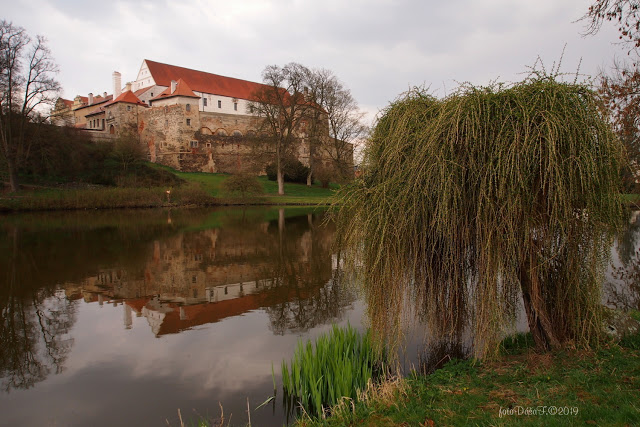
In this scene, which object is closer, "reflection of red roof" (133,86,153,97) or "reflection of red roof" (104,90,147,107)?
"reflection of red roof" (104,90,147,107)

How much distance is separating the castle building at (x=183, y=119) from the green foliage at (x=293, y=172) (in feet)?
7.29

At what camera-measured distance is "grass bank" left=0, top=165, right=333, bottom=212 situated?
32.2m

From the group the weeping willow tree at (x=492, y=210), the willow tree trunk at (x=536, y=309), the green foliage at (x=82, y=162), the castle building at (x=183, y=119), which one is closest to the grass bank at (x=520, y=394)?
the willow tree trunk at (x=536, y=309)

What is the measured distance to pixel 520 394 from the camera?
13.1 feet

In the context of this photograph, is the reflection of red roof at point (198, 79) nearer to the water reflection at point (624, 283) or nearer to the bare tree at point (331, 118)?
the bare tree at point (331, 118)

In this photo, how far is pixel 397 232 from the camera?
490 centimetres

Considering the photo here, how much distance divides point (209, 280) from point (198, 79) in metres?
54.9

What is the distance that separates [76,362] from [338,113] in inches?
1527

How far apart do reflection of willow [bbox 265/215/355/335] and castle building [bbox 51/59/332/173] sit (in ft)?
115

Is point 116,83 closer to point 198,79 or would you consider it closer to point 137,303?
point 198,79

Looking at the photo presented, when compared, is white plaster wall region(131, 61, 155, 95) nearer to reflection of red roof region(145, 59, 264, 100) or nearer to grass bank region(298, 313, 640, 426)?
reflection of red roof region(145, 59, 264, 100)

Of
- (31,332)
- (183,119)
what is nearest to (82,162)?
(183,119)

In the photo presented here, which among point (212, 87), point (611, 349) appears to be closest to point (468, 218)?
point (611, 349)

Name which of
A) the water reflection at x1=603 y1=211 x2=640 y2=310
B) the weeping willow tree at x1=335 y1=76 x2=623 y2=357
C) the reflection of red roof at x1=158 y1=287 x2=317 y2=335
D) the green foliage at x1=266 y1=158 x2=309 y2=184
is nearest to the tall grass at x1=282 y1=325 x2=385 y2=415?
the weeping willow tree at x1=335 y1=76 x2=623 y2=357
